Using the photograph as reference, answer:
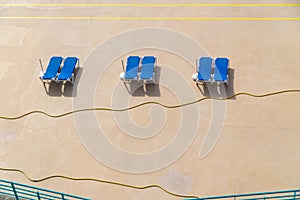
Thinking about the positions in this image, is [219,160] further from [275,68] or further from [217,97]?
[275,68]

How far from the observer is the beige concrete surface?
17016 mm

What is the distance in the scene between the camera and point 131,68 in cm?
2038

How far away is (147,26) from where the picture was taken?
75.0 ft

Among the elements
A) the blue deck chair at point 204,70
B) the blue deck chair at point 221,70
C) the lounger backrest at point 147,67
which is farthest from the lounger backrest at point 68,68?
the blue deck chair at point 221,70

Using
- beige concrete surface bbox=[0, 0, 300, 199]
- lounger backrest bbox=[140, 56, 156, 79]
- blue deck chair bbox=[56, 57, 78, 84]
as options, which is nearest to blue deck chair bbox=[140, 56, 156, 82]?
lounger backrest bbox=[140, 56, 156, 79]

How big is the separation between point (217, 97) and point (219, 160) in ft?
10.4

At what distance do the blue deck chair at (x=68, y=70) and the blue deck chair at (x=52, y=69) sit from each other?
266mm

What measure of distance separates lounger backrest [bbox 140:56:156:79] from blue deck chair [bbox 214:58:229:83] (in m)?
2.82

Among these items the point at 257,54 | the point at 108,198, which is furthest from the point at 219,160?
the point at 257,54

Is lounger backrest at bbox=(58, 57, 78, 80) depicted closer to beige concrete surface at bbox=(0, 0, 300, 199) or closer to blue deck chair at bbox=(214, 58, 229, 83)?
beige concrete surface at bbox=(0, 0, 300, 199)

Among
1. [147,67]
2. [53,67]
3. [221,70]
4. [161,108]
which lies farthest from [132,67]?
[221,70]

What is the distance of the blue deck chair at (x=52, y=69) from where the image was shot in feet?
66.7

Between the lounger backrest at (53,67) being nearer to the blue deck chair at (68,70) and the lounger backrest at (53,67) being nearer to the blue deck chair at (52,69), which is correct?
the blue deck chair at (52,69)

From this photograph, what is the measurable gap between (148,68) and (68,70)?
3.63 meters
